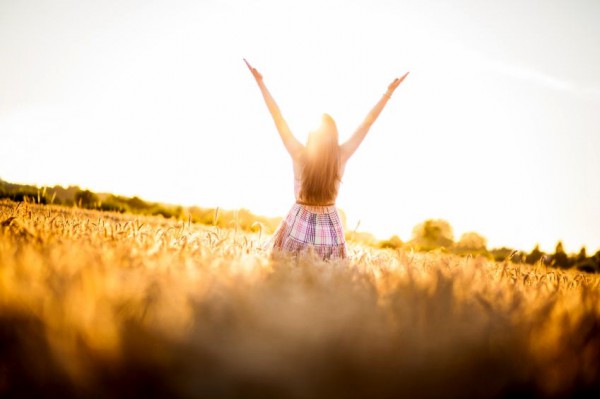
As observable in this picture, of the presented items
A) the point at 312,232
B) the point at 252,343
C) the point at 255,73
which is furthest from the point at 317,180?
the point at 252,343

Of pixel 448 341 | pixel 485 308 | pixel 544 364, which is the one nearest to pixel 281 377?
pixel 448 341

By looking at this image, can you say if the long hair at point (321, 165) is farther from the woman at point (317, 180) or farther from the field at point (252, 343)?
the field at point (252, 343)

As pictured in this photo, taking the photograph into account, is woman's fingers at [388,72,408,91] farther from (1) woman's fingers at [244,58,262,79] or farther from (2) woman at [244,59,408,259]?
(1) woman's fingers at [244,58,262,79]

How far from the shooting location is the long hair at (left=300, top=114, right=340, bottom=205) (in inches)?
152

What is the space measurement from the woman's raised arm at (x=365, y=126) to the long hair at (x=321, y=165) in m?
0.23

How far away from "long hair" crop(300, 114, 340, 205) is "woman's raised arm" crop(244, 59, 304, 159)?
17 centimetres

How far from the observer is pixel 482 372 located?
679mm

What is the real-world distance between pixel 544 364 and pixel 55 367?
0.90 meters

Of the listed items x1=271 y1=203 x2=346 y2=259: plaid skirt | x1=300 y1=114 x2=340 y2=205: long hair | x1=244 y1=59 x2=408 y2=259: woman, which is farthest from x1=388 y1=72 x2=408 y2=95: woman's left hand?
x1=271 y1=203 x2=346 y2=259: plaid skirt

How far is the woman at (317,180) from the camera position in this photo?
3.86 meters

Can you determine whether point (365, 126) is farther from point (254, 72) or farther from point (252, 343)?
point (252, 343)

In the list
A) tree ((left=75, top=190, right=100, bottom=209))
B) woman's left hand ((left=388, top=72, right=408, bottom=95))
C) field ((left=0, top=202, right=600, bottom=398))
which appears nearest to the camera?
field ((left=0, top=202, right=600, bottom=398))

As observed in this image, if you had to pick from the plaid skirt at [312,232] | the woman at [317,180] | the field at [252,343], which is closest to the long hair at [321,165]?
the woman at [317,180]

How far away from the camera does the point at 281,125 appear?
13.7 feet
